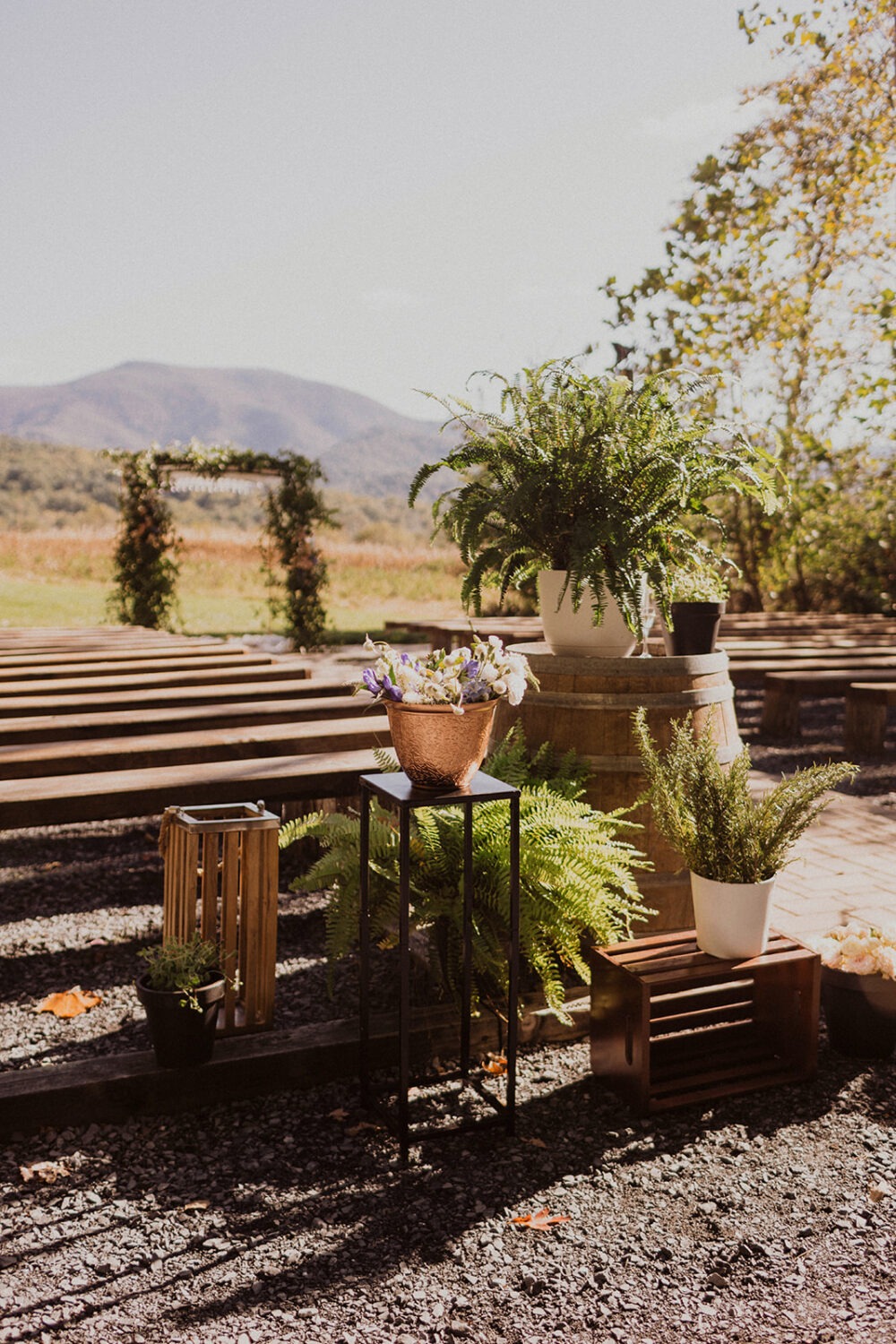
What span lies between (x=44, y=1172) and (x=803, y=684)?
17.1 ft

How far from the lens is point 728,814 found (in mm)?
2611

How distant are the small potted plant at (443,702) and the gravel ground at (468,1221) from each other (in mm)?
872

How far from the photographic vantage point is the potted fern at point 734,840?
8.56 feet

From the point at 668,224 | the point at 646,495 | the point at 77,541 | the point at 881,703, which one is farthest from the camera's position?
A: the point at 77,541

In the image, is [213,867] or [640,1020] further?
[213,867]

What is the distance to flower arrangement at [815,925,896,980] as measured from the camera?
107 inches

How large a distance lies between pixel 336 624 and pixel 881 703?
10573 millimetres

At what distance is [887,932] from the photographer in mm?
2854

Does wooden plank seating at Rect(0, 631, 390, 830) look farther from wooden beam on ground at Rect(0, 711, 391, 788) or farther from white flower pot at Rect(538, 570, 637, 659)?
white flower pot at Rect(538, 570, 637, 659)

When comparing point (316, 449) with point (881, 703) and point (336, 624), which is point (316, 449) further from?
point (881, 703)

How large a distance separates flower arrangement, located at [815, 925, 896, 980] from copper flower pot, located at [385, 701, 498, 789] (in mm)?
1121

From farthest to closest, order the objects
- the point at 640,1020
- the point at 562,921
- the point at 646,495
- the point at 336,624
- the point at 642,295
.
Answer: the point at 336,624
the point at 642,295
the point at 646,495
the point at 562,921
the point at 640,1020

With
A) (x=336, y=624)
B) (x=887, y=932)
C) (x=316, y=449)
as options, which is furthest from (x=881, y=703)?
(x=316, y=449)

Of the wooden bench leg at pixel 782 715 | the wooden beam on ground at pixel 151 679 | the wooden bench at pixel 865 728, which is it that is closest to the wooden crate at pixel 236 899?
the wooden beam on ground at pixel 151 679
